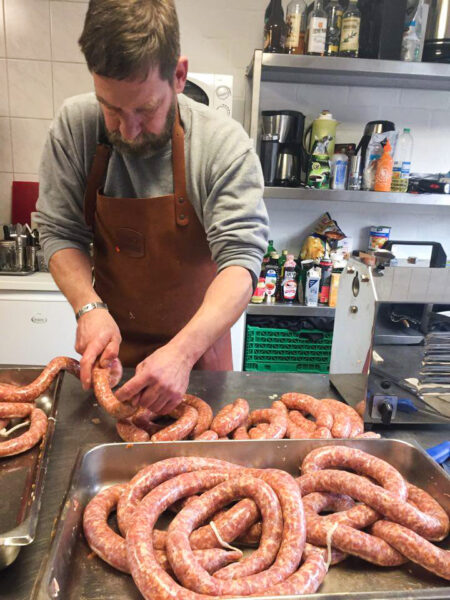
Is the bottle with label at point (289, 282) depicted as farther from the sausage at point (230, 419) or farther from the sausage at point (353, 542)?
the sausage at point (353, 542)

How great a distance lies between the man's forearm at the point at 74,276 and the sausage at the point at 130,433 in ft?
1.53

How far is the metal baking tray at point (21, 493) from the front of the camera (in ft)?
2.48

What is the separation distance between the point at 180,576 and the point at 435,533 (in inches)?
20.3

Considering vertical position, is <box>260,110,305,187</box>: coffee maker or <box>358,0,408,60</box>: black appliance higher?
<box>358,0,408,60</box>: black appliance

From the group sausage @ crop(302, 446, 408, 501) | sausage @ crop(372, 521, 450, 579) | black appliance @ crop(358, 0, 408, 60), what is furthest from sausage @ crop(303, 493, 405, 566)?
black appliance @ crop(358, 0, 408, 60)

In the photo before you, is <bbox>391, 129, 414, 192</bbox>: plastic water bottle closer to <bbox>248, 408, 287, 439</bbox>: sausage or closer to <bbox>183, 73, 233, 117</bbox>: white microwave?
<bbox>183, 73, 233, 117</bbox>: white microwave

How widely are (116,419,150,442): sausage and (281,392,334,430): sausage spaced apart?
1.47 feet

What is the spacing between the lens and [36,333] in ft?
9.18

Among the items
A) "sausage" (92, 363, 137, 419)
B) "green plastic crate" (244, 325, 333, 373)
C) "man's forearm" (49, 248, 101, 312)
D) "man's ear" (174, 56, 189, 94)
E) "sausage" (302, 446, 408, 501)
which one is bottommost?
"green plastic crate" (244, 325, 333, 373)

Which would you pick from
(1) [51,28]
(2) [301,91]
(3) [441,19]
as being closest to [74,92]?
(1) [51,28]

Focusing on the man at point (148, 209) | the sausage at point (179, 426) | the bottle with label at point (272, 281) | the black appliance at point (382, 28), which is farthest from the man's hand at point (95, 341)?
the black appliance at point (382, 28)

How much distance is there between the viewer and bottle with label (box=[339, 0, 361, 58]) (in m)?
2.66

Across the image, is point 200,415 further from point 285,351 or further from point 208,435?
point 285,351

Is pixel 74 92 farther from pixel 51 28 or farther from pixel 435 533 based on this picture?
pixel 435 533
